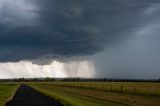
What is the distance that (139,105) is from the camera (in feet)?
111

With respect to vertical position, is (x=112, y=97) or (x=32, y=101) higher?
(x=112, y=97)

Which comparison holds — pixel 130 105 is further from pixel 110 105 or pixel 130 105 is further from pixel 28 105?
pixel 28 105

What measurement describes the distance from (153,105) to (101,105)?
549 cm

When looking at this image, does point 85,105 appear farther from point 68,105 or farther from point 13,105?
point 13,105

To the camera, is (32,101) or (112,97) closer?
(32,101)

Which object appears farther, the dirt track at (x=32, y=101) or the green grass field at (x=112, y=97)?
the green grass field at (x=112, y=97)

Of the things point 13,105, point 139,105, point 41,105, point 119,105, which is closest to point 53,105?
point 41,105

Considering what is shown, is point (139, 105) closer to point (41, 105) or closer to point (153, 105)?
point (153, 105)

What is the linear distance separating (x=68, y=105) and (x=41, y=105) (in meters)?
3.04

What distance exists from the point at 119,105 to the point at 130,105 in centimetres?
118

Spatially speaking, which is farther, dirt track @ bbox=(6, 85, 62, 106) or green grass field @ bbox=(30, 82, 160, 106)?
green grass field @ bbox=(30, 82, 160, 106)

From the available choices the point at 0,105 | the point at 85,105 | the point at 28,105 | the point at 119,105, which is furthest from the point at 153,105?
the point at 0,105

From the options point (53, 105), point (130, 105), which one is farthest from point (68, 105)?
point (130, 105)

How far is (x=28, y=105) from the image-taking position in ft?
116
